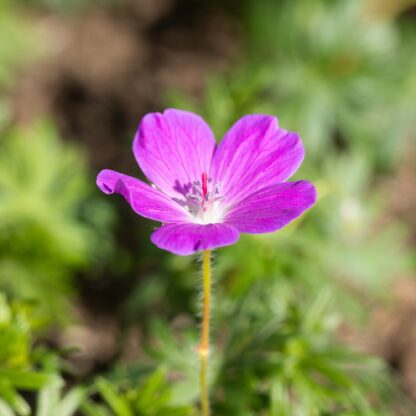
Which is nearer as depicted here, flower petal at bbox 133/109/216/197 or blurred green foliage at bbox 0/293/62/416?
flower petal at bbox 133/109/216/197

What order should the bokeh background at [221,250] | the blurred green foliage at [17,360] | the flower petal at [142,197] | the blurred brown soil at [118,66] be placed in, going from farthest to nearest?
the blurred brown soil at [118,66], the bokeh background at [221,250], the blurred green foliage at [17,360], the flower petal at [142,197]

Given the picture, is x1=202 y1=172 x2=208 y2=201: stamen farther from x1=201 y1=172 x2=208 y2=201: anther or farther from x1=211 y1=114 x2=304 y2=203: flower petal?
x1=211 y1=114 x2=304 y2=203: flower petal

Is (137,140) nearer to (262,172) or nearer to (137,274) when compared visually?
(262,172)

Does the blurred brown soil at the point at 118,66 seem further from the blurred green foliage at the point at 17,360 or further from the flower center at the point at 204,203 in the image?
the flower center at the point at 204,203

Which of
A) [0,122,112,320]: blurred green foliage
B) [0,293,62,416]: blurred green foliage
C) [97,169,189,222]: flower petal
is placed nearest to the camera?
[97,169,189,222]: flower petal

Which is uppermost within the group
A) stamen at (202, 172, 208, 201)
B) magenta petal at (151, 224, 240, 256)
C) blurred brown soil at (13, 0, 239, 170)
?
blurred brown soil at (13, 0, 239, 170)

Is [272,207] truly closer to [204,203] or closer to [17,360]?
[204,203]

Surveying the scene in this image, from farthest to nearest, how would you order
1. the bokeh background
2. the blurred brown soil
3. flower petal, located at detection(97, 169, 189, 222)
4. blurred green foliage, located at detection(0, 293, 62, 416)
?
1. the blurred brown soil
2. the bokeh background
3. blurred green foliage, located at detection(0, 293, 62, 416)
4. flower petal, located at detection(97, 169, 189, 222)

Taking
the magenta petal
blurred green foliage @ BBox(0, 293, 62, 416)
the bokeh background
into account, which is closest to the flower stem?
the magenta petal

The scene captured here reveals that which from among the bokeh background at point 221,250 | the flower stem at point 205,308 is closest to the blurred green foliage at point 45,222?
the bokeh background at point 221,250
